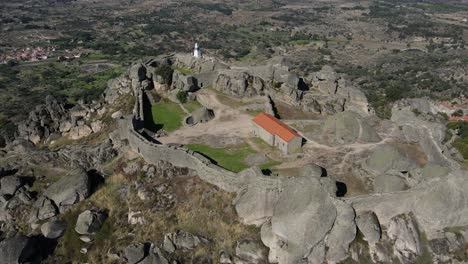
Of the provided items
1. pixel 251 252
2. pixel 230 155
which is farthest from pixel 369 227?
pixel 230 155

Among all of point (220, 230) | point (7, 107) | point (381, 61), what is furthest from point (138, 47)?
point (220, 230)

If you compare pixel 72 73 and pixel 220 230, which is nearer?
pixel 220 230

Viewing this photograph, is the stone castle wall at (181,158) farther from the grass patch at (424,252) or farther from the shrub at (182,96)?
the grass patch at (424,252)

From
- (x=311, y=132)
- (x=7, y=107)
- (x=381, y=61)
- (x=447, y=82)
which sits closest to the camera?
(x=311, y=132)

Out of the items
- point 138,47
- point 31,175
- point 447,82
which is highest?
point 31,175

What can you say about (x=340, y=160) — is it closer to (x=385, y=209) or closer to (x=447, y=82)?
(x=385, y=209)

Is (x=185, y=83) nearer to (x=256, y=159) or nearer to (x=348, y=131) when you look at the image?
(x=256, y=159)

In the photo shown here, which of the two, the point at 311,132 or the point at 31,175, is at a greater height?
the point at 311,132

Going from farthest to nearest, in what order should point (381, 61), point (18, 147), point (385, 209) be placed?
point (381, 61) → point (18, 147) → point (385, 209)
